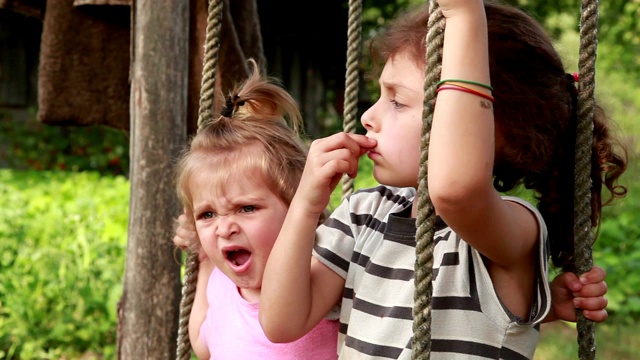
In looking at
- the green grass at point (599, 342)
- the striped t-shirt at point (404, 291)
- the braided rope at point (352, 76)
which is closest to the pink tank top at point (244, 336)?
the striped t-shirt at point (404, 291)

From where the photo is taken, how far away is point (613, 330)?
516 centimetres

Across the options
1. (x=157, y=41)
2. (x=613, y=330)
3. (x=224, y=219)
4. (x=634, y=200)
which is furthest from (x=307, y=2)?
(x=224, y=219)

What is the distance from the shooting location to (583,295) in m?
1.68

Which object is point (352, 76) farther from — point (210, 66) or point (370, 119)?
point (370, 119)

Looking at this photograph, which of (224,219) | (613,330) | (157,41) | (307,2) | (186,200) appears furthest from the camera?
(307,2)

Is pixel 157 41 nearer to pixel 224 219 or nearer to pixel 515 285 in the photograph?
pixel 224 219

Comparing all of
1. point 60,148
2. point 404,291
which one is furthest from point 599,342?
point 60,148

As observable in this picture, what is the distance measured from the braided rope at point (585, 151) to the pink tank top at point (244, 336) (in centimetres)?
55

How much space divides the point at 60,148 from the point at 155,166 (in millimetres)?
8423

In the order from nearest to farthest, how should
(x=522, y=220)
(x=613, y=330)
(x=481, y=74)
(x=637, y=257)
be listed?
(x=481, y=74) < (x=522, y=220) < (x=613, y=330) < (x=637, y=257)

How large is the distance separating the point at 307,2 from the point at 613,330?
6485 mm

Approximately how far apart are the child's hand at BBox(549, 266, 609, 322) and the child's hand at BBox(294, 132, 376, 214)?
48 centimetres

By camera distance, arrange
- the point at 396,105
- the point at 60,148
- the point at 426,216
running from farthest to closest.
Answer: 1. the point at 60,148
2. the point at 396,105
3. the point at 426,216

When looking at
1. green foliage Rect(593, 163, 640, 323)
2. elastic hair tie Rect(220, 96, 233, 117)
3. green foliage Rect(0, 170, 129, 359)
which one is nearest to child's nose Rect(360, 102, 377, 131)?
elastic hair tie Rect(220, 96, 233, 117)
